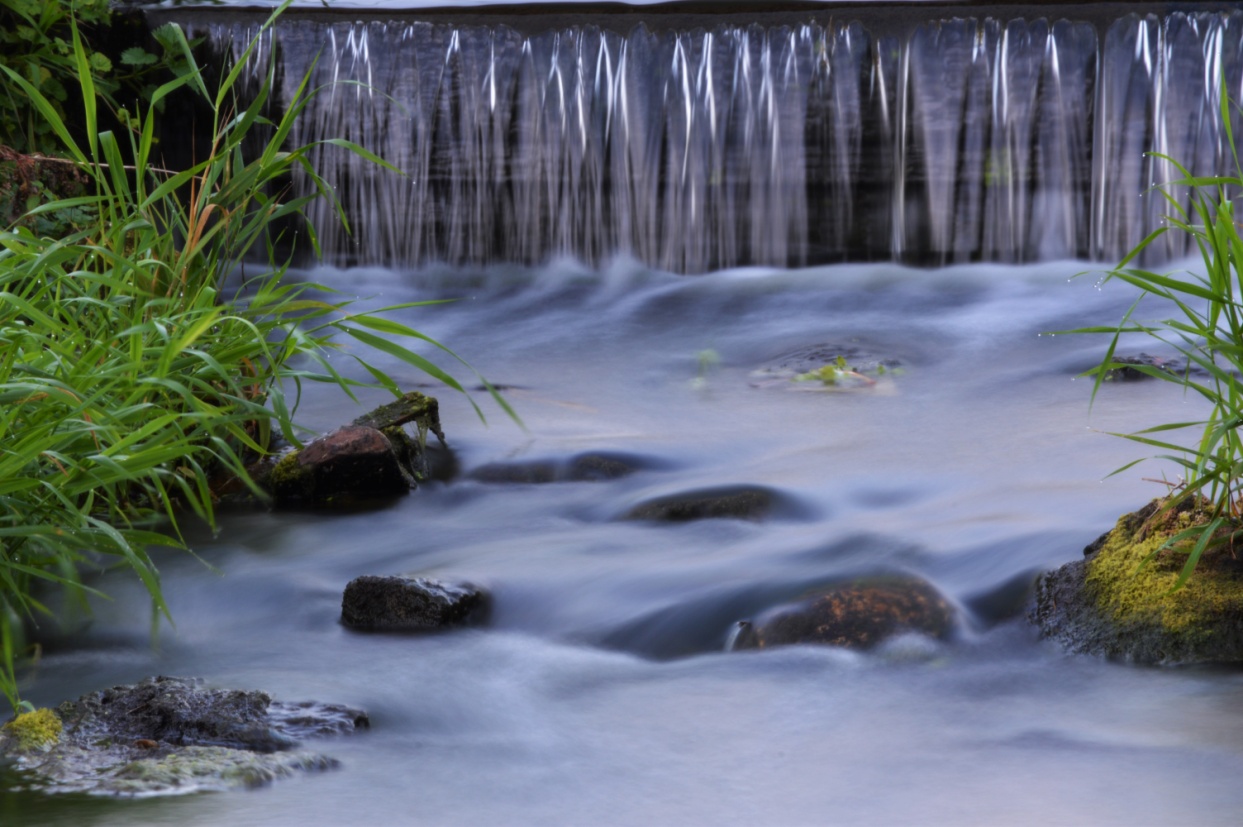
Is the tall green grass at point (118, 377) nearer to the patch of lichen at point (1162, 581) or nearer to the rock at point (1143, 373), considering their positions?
the patch of lichen at point (1162, 581)

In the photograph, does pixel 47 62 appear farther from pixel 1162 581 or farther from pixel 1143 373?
pixel 1162 581

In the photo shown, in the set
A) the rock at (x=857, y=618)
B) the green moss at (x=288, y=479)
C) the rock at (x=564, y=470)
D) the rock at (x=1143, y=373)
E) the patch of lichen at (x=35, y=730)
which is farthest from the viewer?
the rock at (x=1143, y=373)

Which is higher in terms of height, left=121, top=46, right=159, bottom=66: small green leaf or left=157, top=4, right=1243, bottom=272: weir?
left=121, top=46, right=159, bottom=66: small green leaf

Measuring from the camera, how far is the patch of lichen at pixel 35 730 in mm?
2355

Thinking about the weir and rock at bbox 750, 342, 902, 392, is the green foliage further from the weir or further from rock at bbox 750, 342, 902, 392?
rock at bbox 750, 342, 902, 392

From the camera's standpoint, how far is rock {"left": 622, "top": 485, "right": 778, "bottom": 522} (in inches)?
156

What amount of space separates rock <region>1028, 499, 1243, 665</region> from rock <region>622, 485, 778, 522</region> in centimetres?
109

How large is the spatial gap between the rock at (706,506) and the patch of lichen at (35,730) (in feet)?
6.32

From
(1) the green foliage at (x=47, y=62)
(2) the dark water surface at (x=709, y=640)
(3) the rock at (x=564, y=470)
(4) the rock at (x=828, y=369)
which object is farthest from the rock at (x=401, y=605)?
(1) the green foliage at (x=47, y=62)

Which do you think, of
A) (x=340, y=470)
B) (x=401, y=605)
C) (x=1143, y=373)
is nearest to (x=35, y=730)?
(x=401, y=605)

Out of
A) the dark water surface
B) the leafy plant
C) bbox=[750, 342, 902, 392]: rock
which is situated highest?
the leafy plant

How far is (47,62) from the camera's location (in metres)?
6.77

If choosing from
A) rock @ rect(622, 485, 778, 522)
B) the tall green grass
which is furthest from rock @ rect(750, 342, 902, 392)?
the tall green grass

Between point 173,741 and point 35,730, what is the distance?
24cm
